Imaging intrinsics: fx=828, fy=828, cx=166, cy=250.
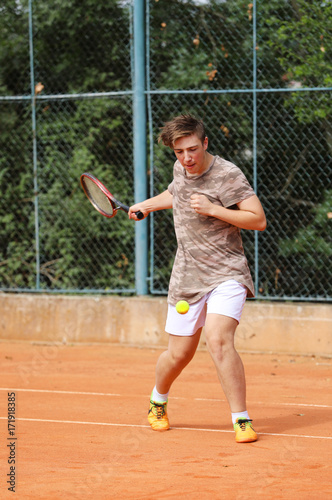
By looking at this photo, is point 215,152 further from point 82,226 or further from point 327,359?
point 327,359

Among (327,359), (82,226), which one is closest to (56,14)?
(82,226)

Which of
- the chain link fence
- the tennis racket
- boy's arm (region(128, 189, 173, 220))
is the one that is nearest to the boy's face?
boy's arm (region(128, 189, 173, 220))

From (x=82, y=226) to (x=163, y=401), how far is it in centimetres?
501

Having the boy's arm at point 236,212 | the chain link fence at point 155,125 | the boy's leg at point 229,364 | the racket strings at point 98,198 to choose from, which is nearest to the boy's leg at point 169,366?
the boy's leg at point 229,364

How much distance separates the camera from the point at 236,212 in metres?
4.80

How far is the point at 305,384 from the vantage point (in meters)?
7.03

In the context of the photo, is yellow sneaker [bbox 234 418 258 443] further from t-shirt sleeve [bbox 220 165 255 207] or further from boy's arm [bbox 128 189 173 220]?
boy's arm [bbox 128 189 173 220]

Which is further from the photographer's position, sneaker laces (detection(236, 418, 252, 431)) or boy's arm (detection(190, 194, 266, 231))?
sneaker laces (detection(236, 418, 252, 431))

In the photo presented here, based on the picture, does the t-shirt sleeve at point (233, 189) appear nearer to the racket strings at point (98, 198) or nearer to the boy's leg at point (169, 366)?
the boy's leg at point (169, 366)

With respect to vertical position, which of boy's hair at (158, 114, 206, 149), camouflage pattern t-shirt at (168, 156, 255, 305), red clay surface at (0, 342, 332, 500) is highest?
boy's hair at (158, 114, 206, 149)

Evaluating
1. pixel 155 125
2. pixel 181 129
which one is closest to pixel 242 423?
pixel 181 129

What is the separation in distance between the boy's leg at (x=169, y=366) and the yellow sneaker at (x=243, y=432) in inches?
20.3

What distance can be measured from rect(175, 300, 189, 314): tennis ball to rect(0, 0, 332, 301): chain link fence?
3614 millimetres

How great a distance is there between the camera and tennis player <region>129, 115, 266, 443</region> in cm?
485
